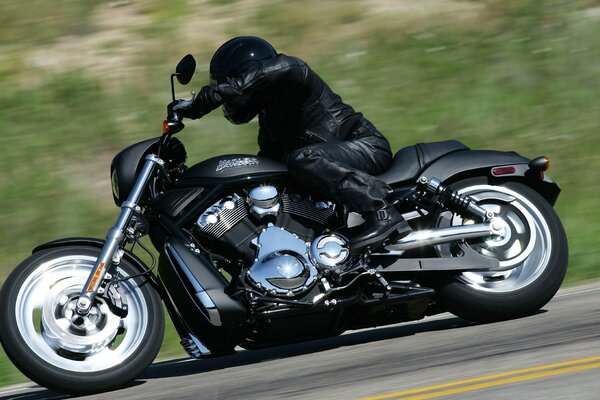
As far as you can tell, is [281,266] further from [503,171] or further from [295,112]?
[503,171]

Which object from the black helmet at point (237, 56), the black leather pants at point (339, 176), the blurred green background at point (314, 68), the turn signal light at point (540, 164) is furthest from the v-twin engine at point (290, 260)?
the blurred green background at point (314, 68)

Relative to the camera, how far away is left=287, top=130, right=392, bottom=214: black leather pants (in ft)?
21.2

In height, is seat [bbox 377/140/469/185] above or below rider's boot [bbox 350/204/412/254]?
above

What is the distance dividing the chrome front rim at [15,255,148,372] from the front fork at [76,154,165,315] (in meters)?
0.09

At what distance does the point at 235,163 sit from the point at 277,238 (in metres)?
0.52

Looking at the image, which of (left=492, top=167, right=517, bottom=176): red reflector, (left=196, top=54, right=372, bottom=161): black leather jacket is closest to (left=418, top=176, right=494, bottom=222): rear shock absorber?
(left=492, top=167, right=517, bottom=176): red reflector

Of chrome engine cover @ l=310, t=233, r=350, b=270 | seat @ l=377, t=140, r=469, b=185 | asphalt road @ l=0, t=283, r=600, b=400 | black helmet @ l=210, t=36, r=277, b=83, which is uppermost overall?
black helmet @ l=210, t=36, r=277, b=83

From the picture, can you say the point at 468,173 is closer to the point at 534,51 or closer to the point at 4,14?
the point at 534,51

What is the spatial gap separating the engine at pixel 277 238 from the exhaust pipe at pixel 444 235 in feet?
1.34

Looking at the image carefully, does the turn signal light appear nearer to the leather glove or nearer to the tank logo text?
the tank logo text

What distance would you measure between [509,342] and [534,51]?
690cm

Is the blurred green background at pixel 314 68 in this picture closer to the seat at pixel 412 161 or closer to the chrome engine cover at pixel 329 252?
the seat at pixel 412 161

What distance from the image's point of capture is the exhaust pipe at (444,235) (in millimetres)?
6633

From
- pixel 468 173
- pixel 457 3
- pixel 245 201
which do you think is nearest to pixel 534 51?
pixel 457 3
